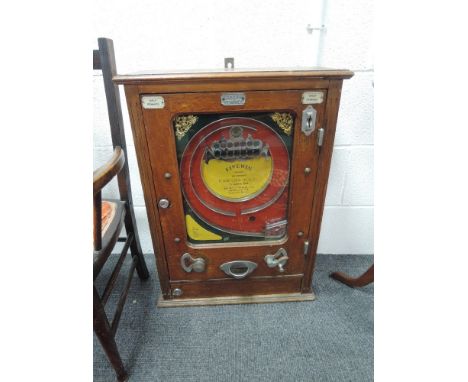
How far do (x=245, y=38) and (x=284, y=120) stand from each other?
45cm

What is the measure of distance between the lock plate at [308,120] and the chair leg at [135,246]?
30.0 inches

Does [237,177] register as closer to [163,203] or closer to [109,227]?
[163,203]

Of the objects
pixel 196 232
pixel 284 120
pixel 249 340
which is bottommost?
pixel 249 340

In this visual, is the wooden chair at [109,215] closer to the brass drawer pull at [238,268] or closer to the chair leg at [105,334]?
the chair leg at [105,334]

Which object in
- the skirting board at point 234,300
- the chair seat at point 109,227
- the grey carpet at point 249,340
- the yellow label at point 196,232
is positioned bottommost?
the grey carpet at point 249,340

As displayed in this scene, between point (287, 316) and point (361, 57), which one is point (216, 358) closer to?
point (287, 316)

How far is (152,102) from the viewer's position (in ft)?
2.69

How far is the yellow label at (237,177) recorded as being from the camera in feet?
3.22

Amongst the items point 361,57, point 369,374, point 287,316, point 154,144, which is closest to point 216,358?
point 287,316

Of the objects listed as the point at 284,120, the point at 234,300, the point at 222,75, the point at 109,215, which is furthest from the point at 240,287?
the point at 222,75

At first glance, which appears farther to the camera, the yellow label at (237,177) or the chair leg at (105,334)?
the yellow label at (237,177)

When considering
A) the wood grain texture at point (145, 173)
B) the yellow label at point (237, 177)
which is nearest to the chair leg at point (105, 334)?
the wood grain texture at point (145, 173)

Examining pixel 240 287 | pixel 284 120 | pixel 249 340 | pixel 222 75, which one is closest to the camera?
pixel 222 75

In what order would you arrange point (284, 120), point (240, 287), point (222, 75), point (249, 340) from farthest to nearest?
point (240, 287), point (249, 340), point (284, 120), point (222, 75)
